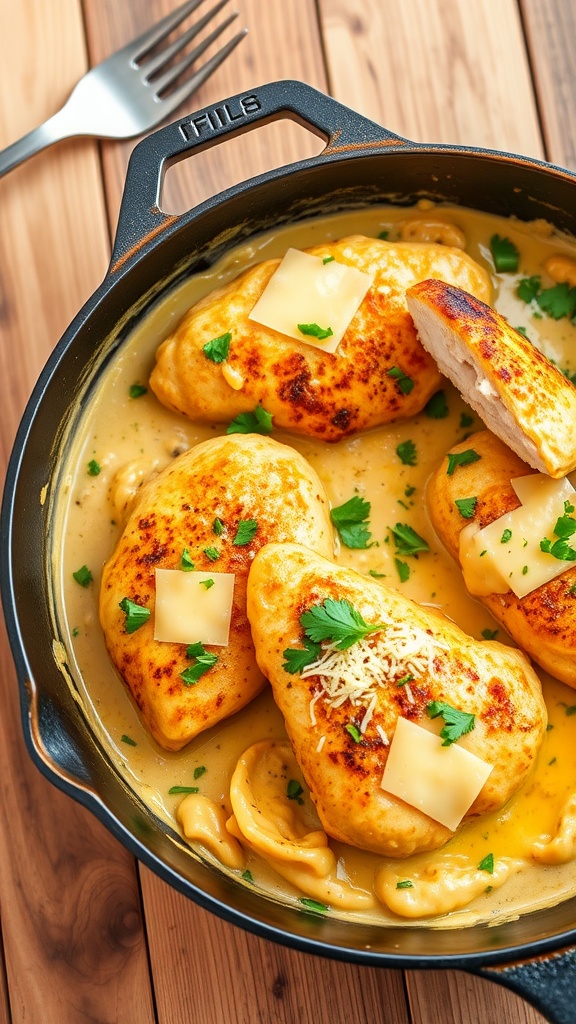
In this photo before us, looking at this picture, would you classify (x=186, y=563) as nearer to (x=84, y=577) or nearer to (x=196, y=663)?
(x=196, y=663)

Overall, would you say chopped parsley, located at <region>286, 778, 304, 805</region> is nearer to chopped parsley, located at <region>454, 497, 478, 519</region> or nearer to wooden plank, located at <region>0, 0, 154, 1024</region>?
wooden plank, located at <region>0, 0, 154, 1024</region>

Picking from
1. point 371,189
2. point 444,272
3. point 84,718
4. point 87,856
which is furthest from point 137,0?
point 87,856

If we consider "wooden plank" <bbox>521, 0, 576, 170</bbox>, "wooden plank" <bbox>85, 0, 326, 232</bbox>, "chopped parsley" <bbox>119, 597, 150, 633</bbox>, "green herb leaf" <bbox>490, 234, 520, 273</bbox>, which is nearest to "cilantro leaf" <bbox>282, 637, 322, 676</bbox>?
"chopped parsley" <bbox>119, 597, 150, 633</bbox>

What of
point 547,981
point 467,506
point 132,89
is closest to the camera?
point 547,981

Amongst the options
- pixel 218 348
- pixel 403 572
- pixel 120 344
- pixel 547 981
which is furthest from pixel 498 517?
pixel 120 344

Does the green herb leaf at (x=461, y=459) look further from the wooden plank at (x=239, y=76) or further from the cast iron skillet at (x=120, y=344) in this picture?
the wooden plank at (x=239, y=76)
